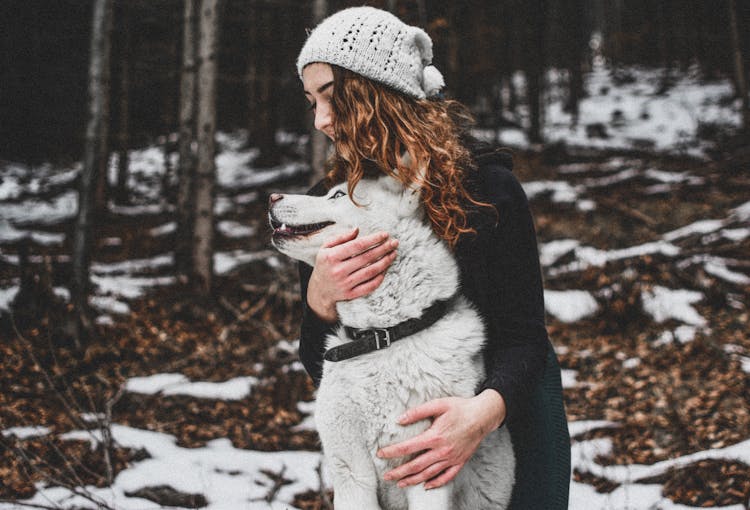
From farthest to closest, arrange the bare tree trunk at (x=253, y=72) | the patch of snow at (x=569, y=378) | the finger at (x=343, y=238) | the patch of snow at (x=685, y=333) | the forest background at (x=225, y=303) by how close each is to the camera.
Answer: the bare tree trunk at (x=253, y=72), the patch of snow at (x=685, y=333), the patch of snow at (x=569, y=378), the forest background at (x=225, y=303), the finger at (x=343, y=238)

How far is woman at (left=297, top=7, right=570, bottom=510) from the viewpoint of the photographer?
5.45 feet

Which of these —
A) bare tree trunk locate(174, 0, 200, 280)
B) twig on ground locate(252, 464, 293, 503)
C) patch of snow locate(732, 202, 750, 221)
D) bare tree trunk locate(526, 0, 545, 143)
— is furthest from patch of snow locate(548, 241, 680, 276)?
bare tree trunk locate(526, 0, 545, 143)

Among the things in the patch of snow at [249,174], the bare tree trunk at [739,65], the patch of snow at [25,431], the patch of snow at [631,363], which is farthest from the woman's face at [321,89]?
the bare tree trunk at [739,65]

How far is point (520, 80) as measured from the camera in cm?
3803

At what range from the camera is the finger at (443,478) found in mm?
1475

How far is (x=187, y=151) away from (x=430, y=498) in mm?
9529

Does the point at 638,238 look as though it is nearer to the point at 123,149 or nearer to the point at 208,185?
the point at 208,185

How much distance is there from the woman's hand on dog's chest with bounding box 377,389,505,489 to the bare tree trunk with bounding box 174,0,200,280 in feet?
27.0

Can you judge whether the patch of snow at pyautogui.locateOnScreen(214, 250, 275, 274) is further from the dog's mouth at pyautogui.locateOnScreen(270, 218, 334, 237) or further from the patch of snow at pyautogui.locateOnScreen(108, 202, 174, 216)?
the dog's mouth at pyautogui.locateOnScreen(270, 218, 334, 237)

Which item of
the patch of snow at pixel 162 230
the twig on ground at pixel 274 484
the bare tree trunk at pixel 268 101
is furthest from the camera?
the bare tree trunk at pixel 268 101

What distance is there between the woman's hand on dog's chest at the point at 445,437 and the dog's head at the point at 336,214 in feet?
1.90

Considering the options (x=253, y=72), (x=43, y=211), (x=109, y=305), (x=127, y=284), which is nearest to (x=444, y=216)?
(x=109, y=305)

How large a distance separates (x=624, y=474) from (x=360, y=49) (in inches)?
147

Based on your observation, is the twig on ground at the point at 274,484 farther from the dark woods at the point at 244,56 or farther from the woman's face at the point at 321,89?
the dark woods at the point at 244,56
